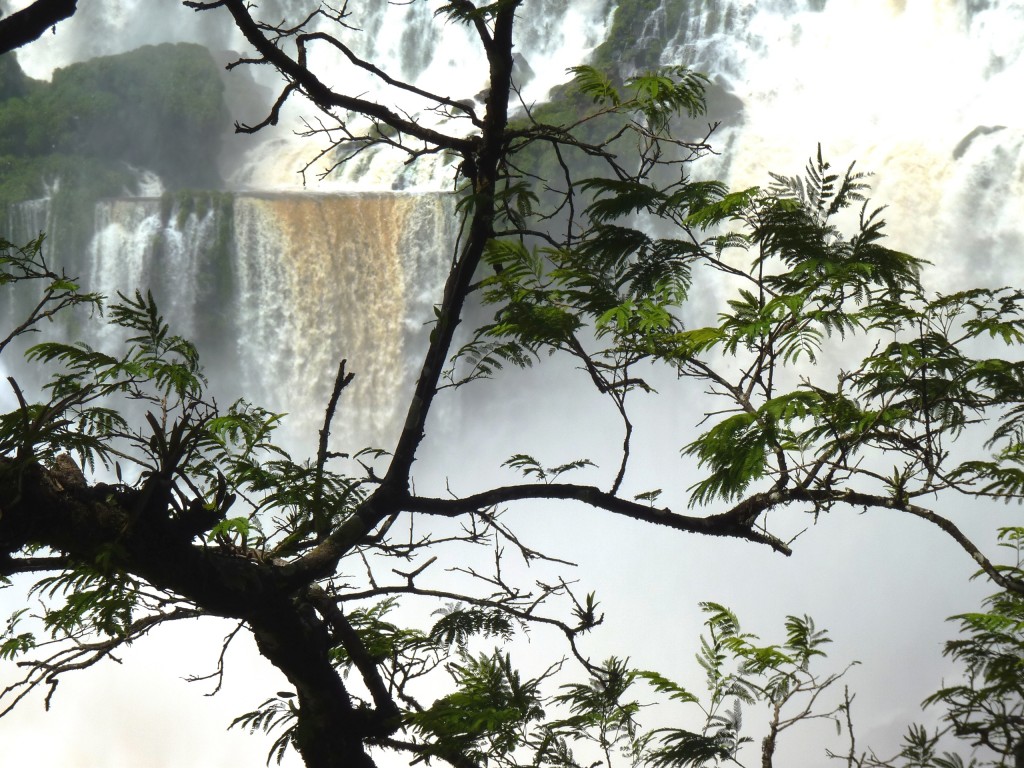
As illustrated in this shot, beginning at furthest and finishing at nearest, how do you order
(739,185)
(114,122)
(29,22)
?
1. (114,122)
2. (739,185)
3. (29,22)

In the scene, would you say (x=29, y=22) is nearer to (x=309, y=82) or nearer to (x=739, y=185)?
(x=309, y=82)

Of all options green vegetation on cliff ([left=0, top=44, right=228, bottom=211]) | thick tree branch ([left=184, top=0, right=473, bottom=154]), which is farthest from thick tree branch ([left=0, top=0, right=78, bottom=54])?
green vegetation on cliff ([left=0, top=44, right=228, bottom=211])

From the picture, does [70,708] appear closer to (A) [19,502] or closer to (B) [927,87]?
(A) [19,502]

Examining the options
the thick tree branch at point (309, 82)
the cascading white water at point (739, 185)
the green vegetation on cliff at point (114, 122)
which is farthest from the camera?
the green vegetation on cliff at point (114, 122)

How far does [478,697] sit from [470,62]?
38.1 feet

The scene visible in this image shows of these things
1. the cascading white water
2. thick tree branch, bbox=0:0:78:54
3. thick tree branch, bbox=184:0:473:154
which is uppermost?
the cascading white water

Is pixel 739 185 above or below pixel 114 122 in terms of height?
below

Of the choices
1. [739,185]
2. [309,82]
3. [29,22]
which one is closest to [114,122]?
[739,185]

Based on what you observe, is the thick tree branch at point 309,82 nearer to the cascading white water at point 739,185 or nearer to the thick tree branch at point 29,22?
the thick tree branch at point 29,22

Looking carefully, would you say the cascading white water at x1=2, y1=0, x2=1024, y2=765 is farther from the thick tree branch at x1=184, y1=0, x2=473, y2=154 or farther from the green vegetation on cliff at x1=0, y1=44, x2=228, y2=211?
the thick tree branch at x1=184, y1=0, x2=473, y2=154

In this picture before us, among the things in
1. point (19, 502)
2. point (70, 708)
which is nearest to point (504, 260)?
point (19, 502)

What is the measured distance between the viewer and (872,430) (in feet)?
4.18

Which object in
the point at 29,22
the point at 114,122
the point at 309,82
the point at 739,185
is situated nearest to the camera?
the point at 29,22

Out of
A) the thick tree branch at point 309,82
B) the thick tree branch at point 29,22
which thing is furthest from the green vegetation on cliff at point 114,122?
the thick tree branch at point 29,22
